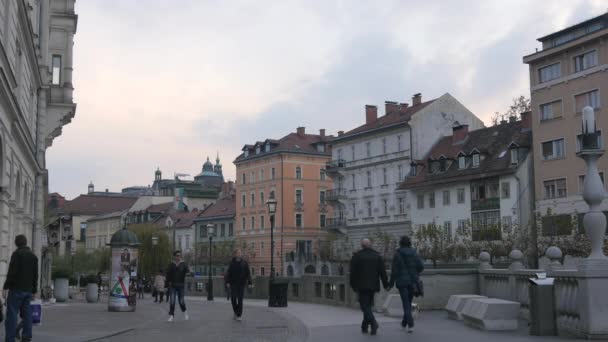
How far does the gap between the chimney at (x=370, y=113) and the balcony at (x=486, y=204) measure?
22.5 metres

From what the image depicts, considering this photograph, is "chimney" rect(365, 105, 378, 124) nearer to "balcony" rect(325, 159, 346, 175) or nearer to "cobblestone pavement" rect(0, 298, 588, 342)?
"balcony" rect(325, 159, 346, 175)

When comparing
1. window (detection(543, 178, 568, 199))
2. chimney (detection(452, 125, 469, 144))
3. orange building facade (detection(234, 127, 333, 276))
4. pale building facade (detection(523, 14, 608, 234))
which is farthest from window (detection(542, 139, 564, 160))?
orange building facade (detection(234, 127, 333, 276))

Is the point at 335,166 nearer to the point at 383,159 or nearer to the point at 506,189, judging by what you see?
the point at 383,159

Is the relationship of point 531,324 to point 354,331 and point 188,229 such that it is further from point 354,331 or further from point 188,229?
point 188,229

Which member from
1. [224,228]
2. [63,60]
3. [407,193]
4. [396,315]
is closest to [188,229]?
[224,228]

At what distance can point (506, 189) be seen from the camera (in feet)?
Result: 212

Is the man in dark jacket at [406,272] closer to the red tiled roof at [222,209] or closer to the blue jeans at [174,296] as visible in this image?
the blue jeans at [174,296]

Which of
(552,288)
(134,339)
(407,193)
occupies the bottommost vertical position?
(134,339)

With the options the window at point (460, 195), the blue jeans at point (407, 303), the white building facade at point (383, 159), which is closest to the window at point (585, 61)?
the window at point (460, 195)

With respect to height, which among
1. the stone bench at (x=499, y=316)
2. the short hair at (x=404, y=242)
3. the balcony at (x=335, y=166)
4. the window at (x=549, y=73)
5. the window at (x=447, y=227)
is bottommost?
the stone bench at (x=499, y=316)

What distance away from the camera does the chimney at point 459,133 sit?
75625 millimetres

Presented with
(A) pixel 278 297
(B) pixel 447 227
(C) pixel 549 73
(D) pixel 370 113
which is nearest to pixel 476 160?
(B) pixel 447 227

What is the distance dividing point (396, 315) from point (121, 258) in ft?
34.4

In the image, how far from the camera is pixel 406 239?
15.4m
